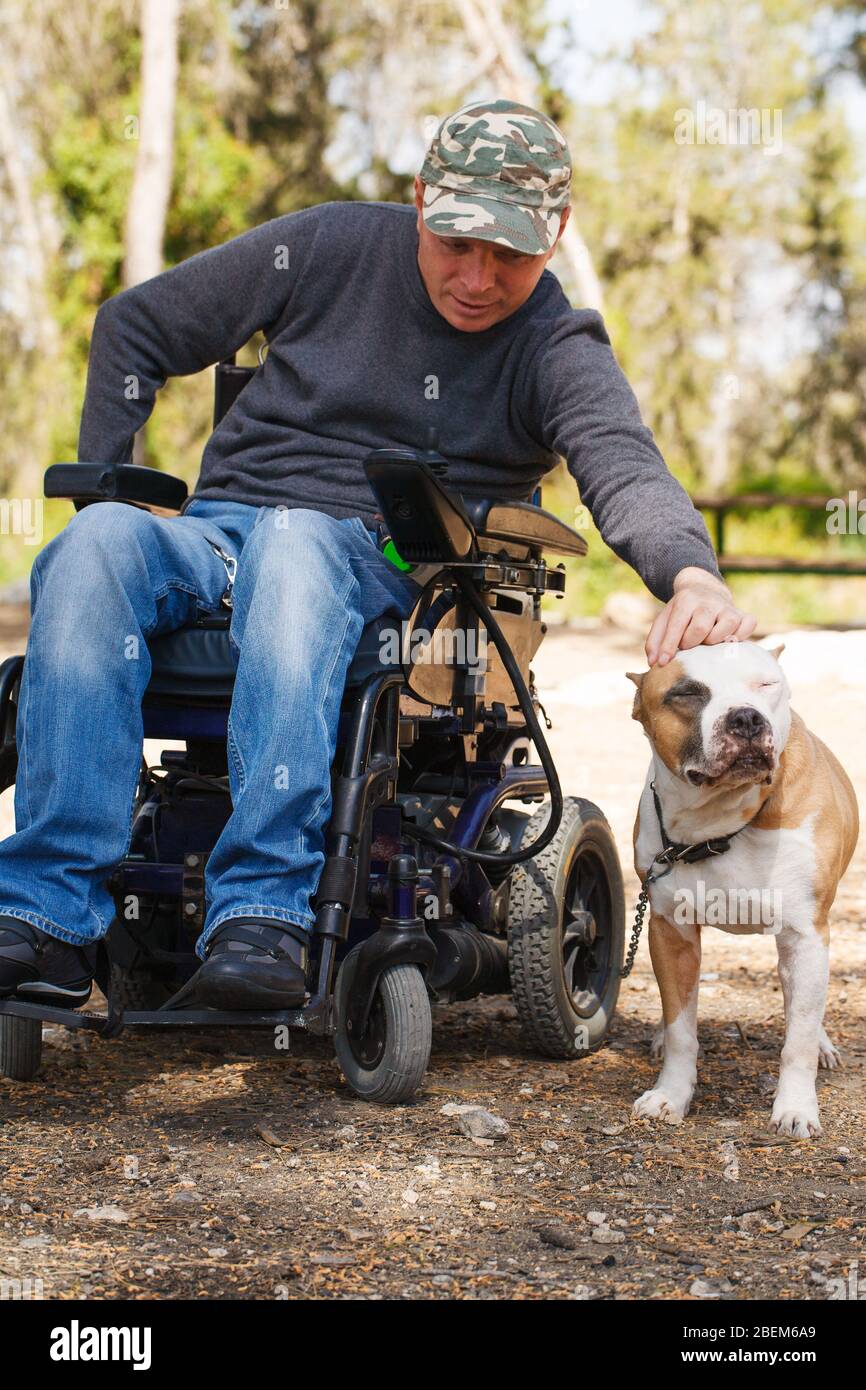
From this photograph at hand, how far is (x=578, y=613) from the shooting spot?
690 inches

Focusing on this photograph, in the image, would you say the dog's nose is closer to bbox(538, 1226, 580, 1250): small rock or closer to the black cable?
the black cable

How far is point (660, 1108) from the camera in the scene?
3.14 m

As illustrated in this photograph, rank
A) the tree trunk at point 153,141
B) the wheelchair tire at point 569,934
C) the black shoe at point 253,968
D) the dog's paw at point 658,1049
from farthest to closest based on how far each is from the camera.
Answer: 1. the tree trunk at point 153,141
2. the dog's paw at point 658,1049
3. the wheelchair tire at point 569,934
4. the black shoe at point 253,968

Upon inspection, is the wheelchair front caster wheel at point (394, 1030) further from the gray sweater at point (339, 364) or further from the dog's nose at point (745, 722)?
the gray sweater at point (339, 364)

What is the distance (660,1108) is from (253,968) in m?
0.95

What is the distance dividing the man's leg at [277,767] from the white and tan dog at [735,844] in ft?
2.00

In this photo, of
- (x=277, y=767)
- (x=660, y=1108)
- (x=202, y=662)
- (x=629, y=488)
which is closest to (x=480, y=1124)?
(x=660, y=1108)

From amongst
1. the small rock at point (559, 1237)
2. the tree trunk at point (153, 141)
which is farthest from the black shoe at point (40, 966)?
the tree trunk at point (153, 141)

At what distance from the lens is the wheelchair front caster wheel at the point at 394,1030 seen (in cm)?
298

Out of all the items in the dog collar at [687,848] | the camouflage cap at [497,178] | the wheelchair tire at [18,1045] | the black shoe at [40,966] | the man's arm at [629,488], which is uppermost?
the camouflage cap at [497,178]

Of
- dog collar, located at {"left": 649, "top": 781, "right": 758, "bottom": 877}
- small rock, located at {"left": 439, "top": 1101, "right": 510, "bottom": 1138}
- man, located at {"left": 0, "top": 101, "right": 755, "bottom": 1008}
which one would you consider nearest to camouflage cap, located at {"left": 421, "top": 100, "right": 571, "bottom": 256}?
man, located at {"left": 0, "top": 101, "right": 755, "bottom": 1008}

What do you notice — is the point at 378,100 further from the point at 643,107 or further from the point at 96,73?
the point at 643,107

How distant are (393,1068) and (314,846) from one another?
1.57ft

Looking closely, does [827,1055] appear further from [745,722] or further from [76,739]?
[76,739]
